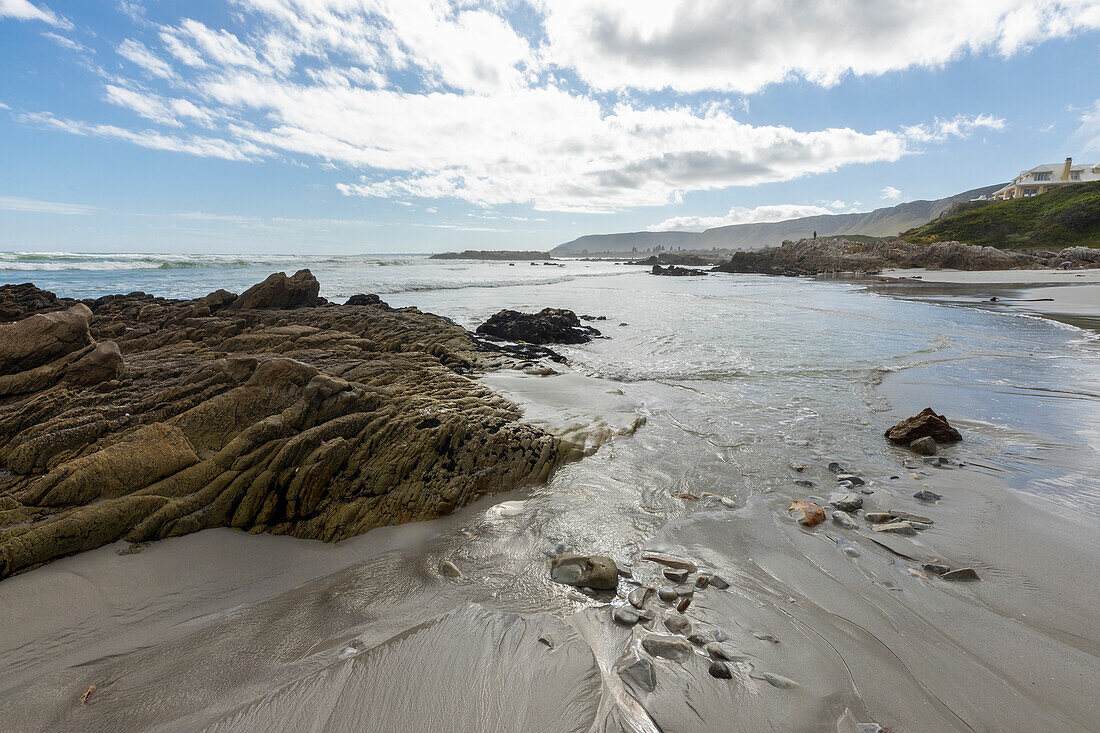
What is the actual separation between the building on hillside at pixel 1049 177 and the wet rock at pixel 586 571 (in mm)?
107220

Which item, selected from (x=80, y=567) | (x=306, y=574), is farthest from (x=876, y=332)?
(x=80, y=567)

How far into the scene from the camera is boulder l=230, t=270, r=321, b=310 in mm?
11617

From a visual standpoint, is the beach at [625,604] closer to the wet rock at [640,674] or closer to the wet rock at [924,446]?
the wet rock at [640,674]

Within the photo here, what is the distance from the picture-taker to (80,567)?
10.4 feet

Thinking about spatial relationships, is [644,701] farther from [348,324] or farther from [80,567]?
[348,324]

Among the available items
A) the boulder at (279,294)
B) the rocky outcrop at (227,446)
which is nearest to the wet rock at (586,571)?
the rocky outcrop at (227,446)

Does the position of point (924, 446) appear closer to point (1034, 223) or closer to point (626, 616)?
point (626, 616)

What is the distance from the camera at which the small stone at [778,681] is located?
241cm

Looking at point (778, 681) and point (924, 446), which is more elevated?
point (924, 446)

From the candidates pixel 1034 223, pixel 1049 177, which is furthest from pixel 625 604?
pixel 1049 177

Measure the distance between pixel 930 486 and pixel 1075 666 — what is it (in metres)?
2.44

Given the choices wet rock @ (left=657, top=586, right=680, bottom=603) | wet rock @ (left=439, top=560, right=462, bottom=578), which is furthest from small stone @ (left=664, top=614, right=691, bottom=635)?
wet rock @ (left=439, top=560, right=462, bottom=578)

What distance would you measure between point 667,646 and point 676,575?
2.19 feet

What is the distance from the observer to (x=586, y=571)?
10.6ft
